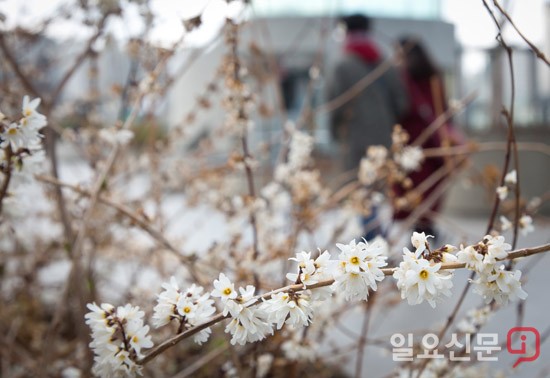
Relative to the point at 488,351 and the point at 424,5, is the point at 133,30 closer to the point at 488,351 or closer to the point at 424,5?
the point at 488,351

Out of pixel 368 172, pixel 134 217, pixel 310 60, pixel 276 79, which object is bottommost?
pixel 134 217

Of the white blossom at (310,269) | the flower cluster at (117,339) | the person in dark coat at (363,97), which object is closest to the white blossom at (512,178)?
the white blossom at (310,269)

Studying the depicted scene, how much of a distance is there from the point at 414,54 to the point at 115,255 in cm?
152

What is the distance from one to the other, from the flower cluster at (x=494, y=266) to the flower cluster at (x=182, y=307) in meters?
0.26

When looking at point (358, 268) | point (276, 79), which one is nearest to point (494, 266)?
point (358, 268)

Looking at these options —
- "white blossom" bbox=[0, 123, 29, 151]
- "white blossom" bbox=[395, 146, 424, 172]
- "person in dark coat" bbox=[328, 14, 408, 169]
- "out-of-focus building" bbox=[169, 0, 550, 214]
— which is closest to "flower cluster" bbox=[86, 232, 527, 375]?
"white blossom" bbox=[0, 123, 29, 151]

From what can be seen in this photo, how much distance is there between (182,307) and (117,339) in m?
0.10

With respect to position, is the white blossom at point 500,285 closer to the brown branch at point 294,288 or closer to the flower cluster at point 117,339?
the brown branch at point 294,288

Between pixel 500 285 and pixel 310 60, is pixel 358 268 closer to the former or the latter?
pixel 500 285

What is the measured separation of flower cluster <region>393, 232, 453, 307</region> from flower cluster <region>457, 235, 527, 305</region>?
0.03m

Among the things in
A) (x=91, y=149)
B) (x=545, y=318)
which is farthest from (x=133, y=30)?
(x=545, y=318)

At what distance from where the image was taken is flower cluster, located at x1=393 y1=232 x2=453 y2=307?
0.53 m

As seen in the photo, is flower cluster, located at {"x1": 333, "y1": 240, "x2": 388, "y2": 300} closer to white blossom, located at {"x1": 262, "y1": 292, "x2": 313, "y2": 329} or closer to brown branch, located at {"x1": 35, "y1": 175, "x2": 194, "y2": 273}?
white blossom, located at {"x1": 262, "y1": 292, "x2": 313, "y2": 329}

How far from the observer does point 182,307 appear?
24.2 inches
